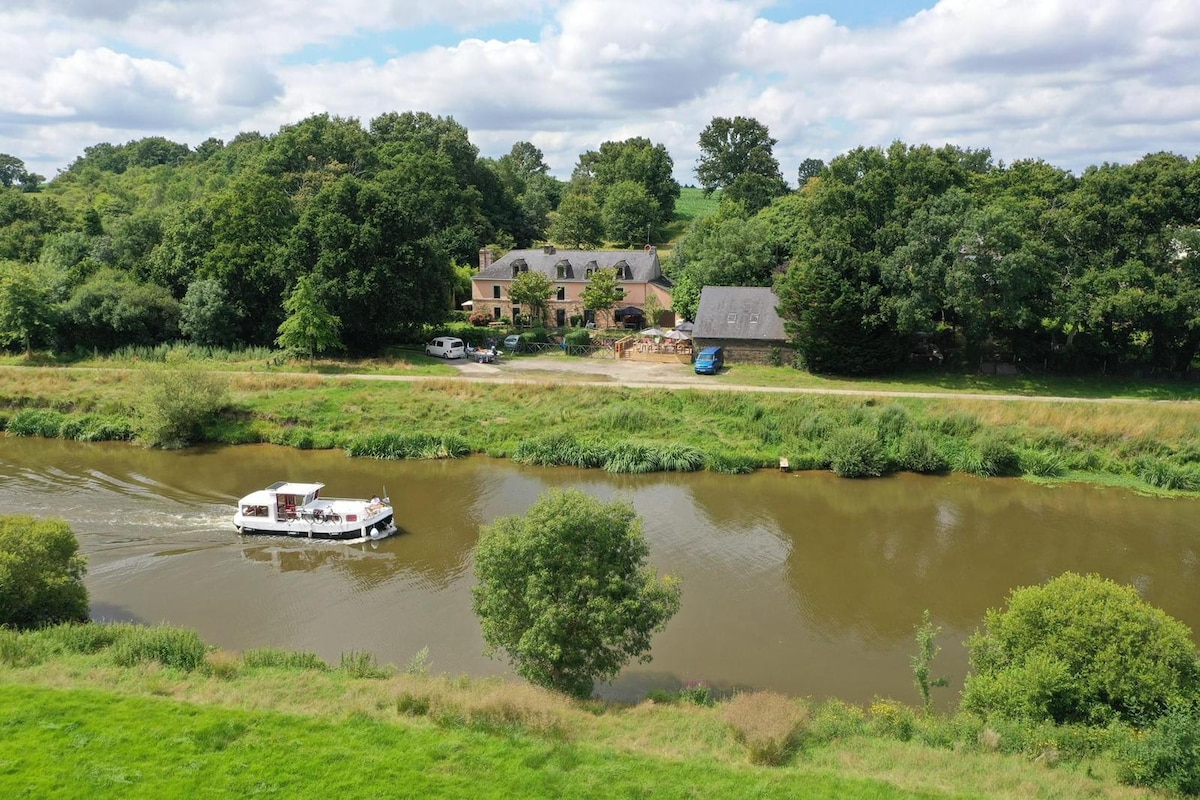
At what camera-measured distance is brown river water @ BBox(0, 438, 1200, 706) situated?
1858 cm

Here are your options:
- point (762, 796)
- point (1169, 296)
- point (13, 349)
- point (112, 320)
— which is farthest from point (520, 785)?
point (13, 349)

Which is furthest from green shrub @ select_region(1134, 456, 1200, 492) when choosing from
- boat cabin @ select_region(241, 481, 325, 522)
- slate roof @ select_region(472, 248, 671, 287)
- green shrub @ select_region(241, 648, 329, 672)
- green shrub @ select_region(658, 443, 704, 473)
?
slate roof @ select_region(472, 248, 671, 287)

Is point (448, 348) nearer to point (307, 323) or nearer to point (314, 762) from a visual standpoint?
point (307, 323)

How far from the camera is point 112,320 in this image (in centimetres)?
4259

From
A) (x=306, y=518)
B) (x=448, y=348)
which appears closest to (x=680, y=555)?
(x=306, y=518)

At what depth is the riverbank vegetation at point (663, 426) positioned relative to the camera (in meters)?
30.6

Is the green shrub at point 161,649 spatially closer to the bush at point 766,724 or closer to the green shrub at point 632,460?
the bush at point 766,724

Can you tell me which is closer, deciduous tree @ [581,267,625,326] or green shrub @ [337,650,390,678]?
green shrub @ [337,650,390,678]

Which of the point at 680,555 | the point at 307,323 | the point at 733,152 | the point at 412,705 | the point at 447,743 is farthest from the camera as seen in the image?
the point at 733,152

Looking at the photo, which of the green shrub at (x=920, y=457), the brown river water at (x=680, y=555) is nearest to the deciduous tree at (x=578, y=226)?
the brown river water at (x=680, y=555)

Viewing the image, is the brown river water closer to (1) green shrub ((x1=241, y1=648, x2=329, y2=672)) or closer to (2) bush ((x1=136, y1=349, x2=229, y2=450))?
(2) bush ((x1=136, y1=349, x2=229, y2=450))

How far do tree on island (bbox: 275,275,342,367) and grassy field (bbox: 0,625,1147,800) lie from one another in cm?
2650

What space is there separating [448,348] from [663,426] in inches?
630

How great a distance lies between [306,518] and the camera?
24453 mm
